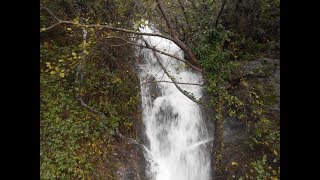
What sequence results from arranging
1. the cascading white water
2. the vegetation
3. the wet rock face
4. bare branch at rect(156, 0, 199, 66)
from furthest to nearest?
1. the cascading white water
2. bare branch at rect(156, 0, 199, 66)
3. the wet rock face
4. the vegetation

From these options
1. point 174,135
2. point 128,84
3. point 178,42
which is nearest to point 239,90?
point 178,42

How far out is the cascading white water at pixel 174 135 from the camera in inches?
297

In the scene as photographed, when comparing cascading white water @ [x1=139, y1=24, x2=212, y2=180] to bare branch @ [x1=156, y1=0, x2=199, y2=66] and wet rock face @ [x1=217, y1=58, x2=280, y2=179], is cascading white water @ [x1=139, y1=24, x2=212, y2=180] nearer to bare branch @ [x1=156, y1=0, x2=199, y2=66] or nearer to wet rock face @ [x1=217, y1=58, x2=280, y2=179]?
bare branch @ [x1=156, y1=0, x2=199, y2=66]

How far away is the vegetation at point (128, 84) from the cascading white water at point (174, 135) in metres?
0.53

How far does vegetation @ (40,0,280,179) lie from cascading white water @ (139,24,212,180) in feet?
1.73

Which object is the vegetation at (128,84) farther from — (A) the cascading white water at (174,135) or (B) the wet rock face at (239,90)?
(A) the cascading white water at (174,135)

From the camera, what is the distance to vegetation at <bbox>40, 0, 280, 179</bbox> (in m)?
6.25

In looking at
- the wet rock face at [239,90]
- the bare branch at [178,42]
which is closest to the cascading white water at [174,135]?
the bare branch at [178,42]

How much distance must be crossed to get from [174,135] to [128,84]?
2107 millimetres

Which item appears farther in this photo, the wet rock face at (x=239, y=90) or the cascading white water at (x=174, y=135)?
the cascading white water at (x=174, y=135)

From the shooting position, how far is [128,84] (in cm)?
789

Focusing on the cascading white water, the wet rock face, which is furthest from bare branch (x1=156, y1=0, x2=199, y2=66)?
the wet rock face
